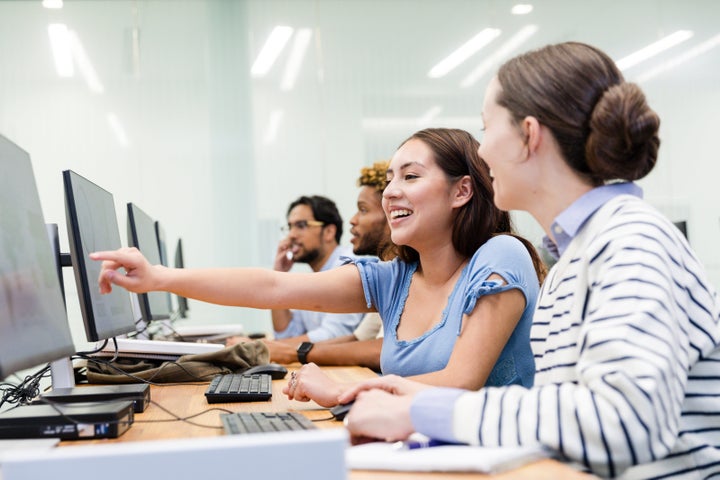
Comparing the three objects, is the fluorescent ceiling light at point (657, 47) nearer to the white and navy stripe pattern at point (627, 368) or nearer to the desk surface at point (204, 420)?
the desk surface at point (204, 420)

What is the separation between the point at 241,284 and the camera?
1.70 metres

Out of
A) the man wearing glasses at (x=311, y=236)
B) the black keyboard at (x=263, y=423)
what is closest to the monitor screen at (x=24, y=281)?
the black keyboard at (x=263, y=423)

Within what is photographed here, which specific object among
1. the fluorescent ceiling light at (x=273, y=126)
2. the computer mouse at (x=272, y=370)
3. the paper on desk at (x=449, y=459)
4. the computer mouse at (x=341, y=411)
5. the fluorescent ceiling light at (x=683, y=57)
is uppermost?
the fluorescent ceiling light at (x=683, y=57)

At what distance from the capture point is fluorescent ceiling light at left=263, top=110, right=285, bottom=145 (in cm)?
523

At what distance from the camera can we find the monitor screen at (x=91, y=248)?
142 centimetres

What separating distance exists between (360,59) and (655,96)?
7.11 feet

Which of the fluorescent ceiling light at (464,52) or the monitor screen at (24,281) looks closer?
the monitor screen at (24,281)

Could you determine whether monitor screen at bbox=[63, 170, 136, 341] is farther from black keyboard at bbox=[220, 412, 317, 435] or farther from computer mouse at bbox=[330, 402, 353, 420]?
computer mouse at bbox=[330, 402, 353, 420]

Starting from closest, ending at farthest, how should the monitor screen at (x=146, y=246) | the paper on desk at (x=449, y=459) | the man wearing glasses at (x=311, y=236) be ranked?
the paper on desk at (x=449, y=459), the monitor screen at (x=146, y=246), the man wearing glasses at (x=311, y=236)

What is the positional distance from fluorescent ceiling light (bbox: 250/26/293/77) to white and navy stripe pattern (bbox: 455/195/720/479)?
14.6 ft

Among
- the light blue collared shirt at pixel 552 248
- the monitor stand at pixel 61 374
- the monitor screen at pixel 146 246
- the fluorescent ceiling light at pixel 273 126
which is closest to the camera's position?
the light blue collared shirt at pixel 552 248

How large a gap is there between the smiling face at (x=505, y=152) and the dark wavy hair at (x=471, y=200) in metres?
0.48

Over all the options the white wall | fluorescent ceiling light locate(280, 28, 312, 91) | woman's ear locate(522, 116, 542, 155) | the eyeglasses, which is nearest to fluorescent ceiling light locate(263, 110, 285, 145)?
the white wall

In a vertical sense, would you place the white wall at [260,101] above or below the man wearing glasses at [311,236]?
above
